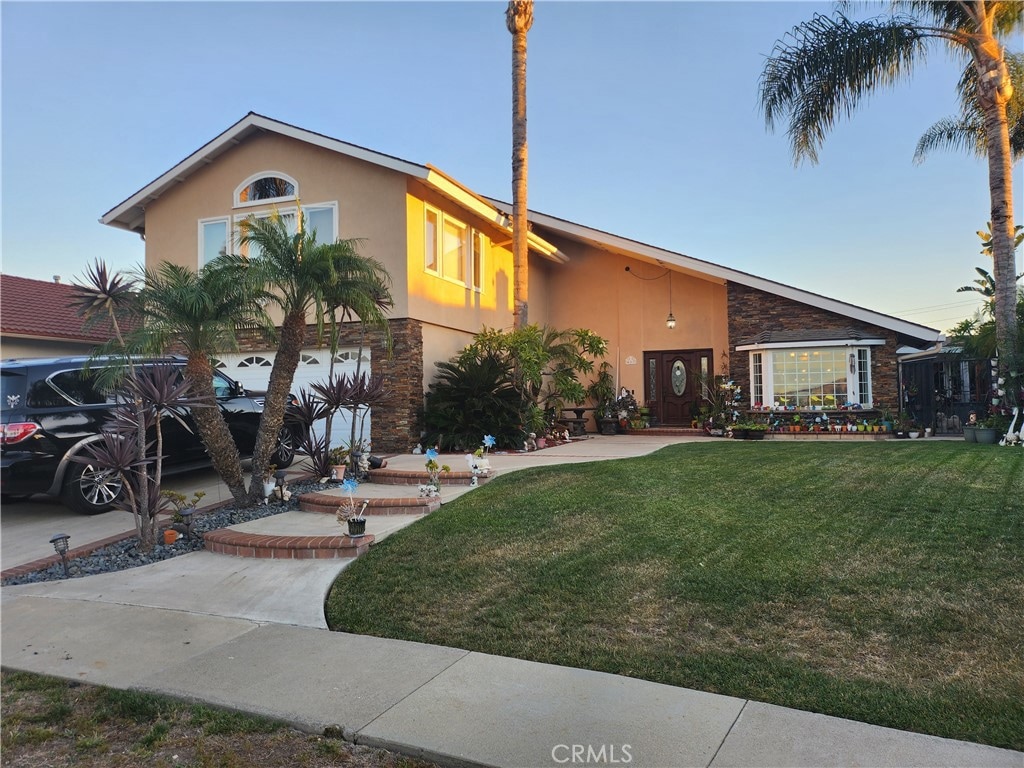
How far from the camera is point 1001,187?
43.7ft

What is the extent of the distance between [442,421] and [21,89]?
779 cm

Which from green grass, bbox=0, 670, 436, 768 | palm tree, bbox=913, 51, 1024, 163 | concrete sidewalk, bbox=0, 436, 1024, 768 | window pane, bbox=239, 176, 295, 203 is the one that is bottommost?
green grass, bbox=0, 670, 436, 768

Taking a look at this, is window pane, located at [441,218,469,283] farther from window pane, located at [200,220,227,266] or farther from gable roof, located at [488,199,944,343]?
window pane, located at [200,220,227,266]

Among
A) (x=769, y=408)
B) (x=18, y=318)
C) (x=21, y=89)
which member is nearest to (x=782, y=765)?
(x=21, y=89)

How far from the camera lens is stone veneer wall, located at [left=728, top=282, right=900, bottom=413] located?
51.6 feet

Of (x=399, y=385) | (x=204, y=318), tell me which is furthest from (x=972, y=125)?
(x=204, y=318)

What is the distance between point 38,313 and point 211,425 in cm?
1290

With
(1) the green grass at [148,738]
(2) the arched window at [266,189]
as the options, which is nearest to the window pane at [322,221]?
(2) the arched window at [266,189]

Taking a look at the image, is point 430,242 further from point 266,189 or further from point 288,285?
point 288,285

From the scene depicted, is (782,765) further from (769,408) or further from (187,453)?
(769,408)

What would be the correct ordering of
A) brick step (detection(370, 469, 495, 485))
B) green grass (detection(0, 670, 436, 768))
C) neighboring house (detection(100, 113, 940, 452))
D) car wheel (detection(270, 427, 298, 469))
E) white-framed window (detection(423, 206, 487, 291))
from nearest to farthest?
green grass (detection(0, 670, 436, 768)), brick step (detection(370, 469, 495, 485)), car wheel (detection(270, 427, 298, 469)), neighboring house (detection(100, 113, 940, 452)), white-framed window (detection(423, 206, 487, 291))

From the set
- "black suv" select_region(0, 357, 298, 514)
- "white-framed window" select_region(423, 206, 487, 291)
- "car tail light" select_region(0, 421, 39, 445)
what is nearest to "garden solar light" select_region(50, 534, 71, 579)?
"black suv" select_region(0, 357, 298, 514)

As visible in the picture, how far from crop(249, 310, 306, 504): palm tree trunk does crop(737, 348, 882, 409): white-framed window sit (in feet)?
39.3

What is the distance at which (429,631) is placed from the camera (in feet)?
14.8
